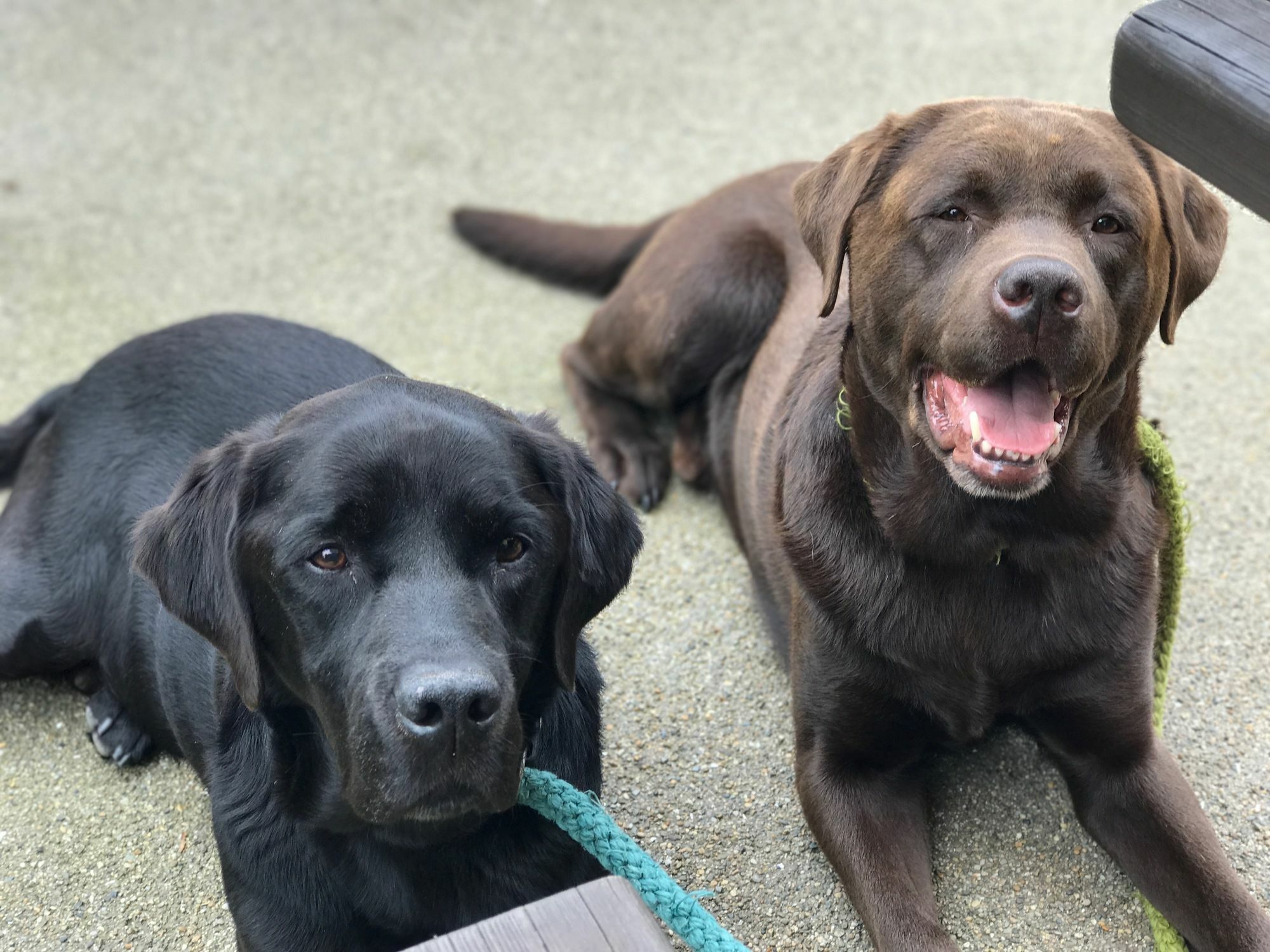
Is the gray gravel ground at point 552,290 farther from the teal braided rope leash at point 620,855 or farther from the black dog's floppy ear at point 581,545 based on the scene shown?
the black dog's floppy ear at point 581,545

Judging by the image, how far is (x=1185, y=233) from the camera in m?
2.76

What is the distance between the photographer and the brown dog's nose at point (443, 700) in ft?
6.92

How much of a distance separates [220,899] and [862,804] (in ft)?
4.67

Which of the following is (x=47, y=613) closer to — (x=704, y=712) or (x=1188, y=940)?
(x=704, y=712)

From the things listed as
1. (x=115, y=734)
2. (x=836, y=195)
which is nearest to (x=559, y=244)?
(x=836, y=195)

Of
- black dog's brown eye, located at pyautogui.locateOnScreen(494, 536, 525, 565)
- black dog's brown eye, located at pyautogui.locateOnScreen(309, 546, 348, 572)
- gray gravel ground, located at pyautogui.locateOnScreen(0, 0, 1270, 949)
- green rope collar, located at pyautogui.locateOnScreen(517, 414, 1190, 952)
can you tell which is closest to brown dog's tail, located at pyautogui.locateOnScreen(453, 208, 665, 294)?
gray gravel ground, located at pyautogui.locateOnScreen(0, 0, 1270, 949)

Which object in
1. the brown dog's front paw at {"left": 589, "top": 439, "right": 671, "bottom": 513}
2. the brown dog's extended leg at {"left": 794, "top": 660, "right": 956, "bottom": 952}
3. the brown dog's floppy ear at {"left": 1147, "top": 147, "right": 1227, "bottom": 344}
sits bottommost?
the brown dog's front paw at {"left": 589, "top": 439, "right": 671, "bottom": 513}

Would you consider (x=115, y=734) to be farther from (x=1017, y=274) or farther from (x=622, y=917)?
(x=1017, y=274)

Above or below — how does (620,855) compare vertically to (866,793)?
above

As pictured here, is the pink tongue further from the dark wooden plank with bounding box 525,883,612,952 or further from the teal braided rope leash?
the dark wooden plank with bounding box 525,883,612,952

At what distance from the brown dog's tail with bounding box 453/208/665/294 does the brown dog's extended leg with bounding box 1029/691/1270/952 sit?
8.78 feet

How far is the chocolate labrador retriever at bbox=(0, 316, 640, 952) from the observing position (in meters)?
2.22

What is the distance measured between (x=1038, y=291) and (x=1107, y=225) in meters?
0.33

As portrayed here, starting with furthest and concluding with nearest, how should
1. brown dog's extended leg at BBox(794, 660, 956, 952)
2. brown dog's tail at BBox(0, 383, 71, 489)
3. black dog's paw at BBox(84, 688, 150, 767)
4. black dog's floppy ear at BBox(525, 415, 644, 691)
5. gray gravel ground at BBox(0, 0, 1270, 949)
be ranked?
1. brown dog's tail at BBox(0, 383, 71, 489)
2. black dog's paw at BBox(84, 688, 150, 767)
3. gray gravel ground at BBox(0, 0, 1270, 949)
4. brown dog's extended leg at BBox(794, 660, 956, 952)
5. black dog's floppy ear at BBox(525, 415, 644, 691)
